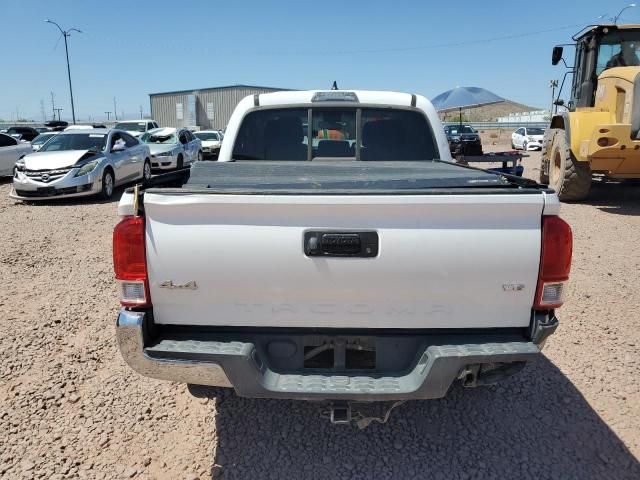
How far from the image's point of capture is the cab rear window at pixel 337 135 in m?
4.39

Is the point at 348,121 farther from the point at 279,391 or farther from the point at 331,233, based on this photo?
the point at 279,391

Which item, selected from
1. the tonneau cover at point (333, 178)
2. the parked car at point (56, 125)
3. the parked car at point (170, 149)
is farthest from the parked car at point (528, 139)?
the tonneau cover at point (333, 178)

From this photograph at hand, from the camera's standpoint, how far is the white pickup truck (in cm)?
229

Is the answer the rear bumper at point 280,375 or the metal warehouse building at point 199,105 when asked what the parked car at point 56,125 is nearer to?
the metal warehouse building at point 199,105

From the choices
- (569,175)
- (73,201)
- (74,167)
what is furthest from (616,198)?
(73,201)

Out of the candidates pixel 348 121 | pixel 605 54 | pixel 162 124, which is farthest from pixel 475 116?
pixel 348 121

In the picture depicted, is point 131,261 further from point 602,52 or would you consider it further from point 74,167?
point 602,52

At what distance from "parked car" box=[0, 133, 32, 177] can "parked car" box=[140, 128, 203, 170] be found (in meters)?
4.06

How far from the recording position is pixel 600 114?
9445 mm

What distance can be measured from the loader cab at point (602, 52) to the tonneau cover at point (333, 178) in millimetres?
7967

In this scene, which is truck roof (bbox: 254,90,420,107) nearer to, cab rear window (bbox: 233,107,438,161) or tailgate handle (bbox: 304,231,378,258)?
cab rear window (bbox: 233,107,438,161)

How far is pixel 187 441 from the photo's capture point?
296 centimetres

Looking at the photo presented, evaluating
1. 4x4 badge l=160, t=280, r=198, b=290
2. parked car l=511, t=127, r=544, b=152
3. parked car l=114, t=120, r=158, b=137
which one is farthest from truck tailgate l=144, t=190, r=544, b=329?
parked car l=511, t=127, r=544, b=152

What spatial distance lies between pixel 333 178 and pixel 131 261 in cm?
122
